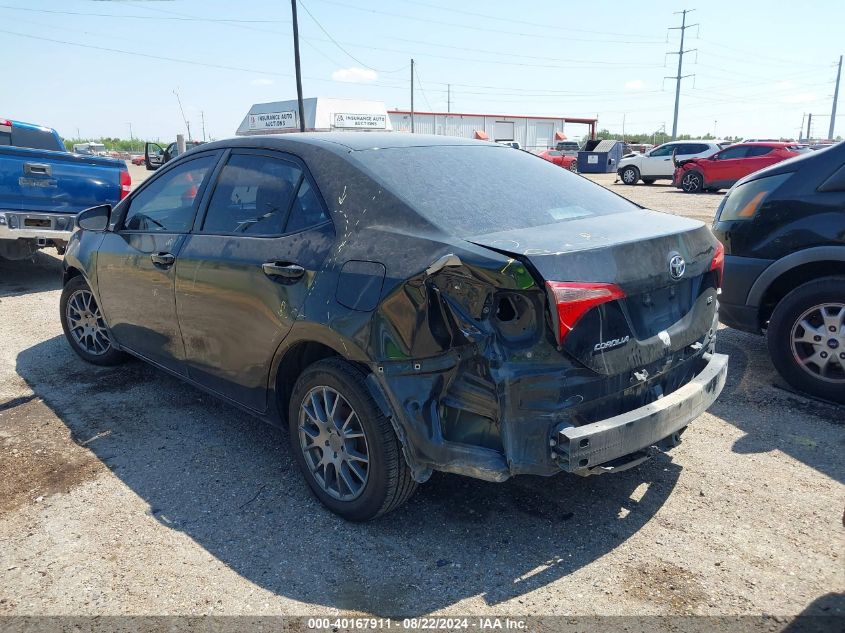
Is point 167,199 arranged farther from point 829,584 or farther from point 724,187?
point 724,187

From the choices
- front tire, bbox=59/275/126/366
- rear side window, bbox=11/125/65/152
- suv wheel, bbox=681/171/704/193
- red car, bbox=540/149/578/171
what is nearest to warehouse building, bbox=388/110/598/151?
red car, bbox=540/149/578/171

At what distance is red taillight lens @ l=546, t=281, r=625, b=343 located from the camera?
242cm

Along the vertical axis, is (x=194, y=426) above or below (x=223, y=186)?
below

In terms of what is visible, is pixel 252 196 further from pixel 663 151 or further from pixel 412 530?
pixel 663 151

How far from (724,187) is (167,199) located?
21710 millimetres

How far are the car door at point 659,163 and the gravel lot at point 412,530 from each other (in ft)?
77.7

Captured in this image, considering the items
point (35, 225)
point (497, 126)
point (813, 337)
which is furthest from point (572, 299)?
point (497, 126)

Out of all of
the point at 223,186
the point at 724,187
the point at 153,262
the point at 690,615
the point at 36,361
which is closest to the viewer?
the point at 690,615

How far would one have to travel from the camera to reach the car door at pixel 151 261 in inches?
155

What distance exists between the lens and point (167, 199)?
4.23 m

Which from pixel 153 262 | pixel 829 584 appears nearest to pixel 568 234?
pixel 829 584

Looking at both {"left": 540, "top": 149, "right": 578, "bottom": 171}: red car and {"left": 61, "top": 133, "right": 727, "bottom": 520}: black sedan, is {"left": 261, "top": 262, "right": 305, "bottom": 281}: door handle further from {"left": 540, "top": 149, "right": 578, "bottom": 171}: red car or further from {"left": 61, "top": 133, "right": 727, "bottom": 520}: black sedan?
{"left": 540, "top": 149, "right": 578, "bottom": 171}: red car

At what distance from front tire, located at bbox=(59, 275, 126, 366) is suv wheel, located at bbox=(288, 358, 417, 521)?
2473mm

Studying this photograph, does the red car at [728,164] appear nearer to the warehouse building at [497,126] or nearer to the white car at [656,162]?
the white car at [656,162]
